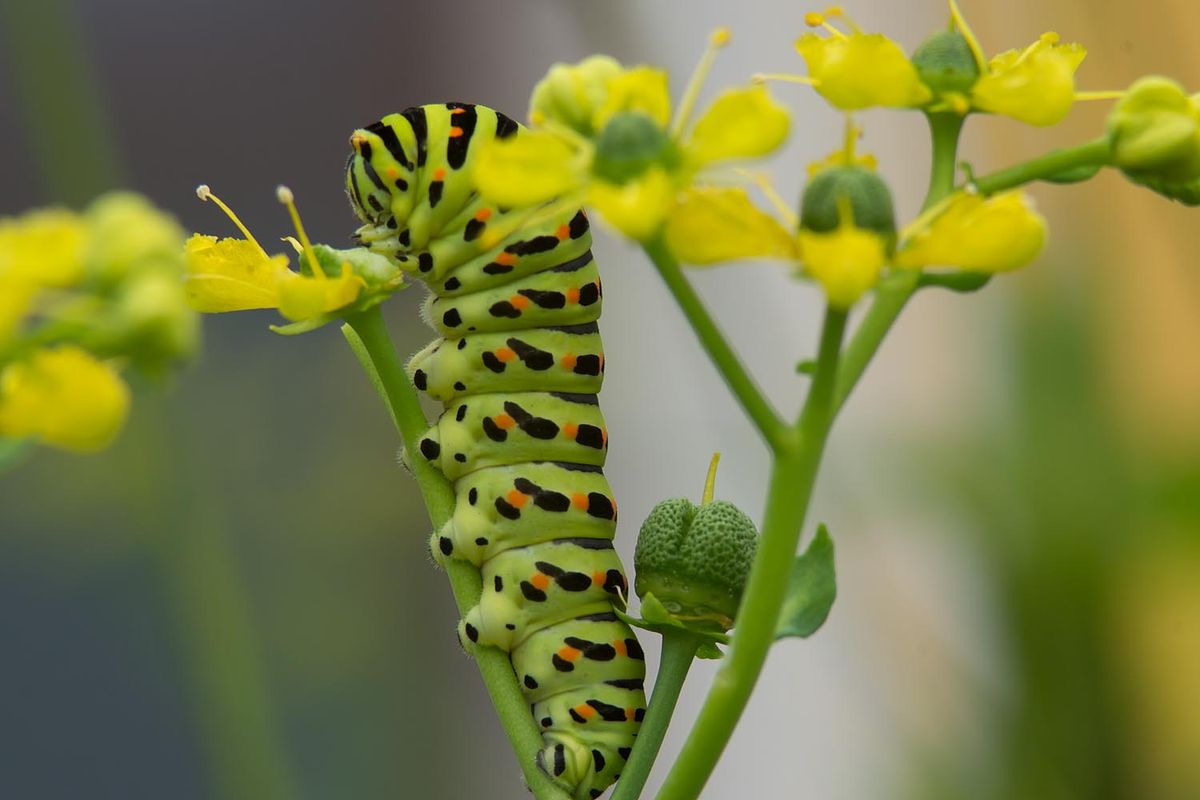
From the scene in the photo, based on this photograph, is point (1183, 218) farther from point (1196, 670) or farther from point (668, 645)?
point (668, 645)

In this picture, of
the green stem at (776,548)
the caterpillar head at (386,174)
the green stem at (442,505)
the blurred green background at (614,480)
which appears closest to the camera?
the green stem at (776,548)

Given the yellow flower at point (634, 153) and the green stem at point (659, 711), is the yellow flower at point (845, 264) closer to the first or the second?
the yellow flower at point (634, 153)

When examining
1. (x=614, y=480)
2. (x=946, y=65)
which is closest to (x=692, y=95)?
(x=946, y=65)

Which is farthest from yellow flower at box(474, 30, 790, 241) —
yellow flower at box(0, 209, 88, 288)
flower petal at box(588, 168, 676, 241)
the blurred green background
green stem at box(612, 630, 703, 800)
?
the blurred green background

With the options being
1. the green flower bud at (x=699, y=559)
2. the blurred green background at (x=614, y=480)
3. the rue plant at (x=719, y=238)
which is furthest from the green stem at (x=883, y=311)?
the blurred green background at (x=614, y=480)

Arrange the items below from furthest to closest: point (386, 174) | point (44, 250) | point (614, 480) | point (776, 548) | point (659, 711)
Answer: point (614, 480) < point (386, 174) < point (659, 711) < point (776, 548) < point (44, 250)

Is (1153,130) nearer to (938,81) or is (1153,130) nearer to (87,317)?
(938,81)

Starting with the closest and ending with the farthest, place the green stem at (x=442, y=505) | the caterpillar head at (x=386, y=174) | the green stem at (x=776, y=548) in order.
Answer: the green stem at (x=776, y=548) < the green stem at (x=442, y=505) < the caterpillar head at (x=386, y=174)
